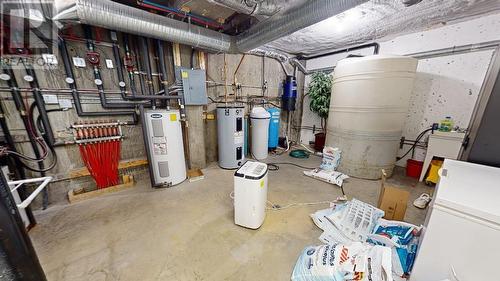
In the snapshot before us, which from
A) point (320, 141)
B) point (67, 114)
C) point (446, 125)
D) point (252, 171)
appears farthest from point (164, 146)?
point (446, 125)

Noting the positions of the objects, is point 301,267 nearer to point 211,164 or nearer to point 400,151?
point 211,164

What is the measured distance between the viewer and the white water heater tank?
2.35 m

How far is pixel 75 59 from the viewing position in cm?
217

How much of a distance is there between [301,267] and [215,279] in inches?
26.1

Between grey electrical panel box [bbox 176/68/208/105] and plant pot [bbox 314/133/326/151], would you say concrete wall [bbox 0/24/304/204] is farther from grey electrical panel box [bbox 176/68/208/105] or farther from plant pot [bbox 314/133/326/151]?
plant pot [bbox 314/133/326/151]

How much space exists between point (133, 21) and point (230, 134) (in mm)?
1990

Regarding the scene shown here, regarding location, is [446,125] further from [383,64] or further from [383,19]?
[383,19]

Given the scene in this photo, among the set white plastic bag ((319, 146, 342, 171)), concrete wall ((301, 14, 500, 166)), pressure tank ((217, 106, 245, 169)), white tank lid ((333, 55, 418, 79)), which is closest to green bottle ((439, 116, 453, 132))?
concrete wall ((301, 14, 500, 166))

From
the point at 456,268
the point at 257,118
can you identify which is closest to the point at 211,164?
the point at 257,118

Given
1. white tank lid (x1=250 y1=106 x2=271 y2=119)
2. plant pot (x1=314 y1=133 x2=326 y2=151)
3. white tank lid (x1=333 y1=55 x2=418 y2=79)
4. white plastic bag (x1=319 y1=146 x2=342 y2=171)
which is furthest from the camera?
plant pot (x1=314 y1=133 x2=326 y2=151)

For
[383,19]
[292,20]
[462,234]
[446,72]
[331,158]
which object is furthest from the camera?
[331,158]

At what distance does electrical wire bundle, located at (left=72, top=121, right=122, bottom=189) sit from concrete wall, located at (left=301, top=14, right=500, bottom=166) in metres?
5.01

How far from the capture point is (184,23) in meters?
2.29

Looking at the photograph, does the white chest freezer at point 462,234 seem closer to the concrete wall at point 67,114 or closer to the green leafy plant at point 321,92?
the green leafy plant at point 321,92
